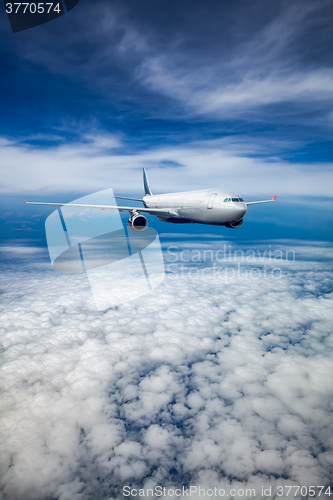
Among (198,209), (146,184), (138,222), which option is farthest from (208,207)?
(146,184)

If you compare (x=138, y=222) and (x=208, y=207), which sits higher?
(x=208, y=207)

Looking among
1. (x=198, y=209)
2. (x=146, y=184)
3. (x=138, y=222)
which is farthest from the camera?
(x=146, y=184)

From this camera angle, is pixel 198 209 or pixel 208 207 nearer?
pixel 208 207

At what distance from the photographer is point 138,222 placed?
43.9m

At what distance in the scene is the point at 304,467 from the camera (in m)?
30.9

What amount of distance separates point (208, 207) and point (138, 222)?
14694 mm

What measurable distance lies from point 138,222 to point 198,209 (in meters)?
12.6

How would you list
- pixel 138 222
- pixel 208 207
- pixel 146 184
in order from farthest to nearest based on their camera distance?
1. pixel 146 184
2. pixel 138 222
3. pixel 208 207

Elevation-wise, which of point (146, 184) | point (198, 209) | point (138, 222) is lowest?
point (138, 222)

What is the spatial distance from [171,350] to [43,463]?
128 feet

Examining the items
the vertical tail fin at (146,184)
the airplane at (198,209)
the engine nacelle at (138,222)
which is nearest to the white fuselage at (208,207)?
the airplane at (198,209)

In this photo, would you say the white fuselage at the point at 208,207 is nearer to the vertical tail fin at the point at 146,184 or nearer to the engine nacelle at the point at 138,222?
the engine nacelle at the point at 138,222

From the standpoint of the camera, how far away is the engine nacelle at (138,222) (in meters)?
43.4

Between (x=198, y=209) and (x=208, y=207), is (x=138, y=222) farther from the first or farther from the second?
(x=208, y=207)
